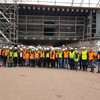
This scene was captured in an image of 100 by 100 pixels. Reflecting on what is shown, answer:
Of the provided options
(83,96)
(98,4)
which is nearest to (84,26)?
(98,4)

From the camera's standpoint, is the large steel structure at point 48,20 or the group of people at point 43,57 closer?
the group of people at point 43,57

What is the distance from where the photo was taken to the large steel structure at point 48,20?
14180 millimetres

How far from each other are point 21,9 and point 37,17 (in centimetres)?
226

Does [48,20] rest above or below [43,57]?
above

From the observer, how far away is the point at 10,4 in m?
13.8

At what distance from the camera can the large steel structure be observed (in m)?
14.2

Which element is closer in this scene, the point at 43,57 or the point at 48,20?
the point at 43,57

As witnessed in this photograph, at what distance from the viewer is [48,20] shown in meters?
16.0

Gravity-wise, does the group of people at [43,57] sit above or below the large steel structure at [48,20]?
below

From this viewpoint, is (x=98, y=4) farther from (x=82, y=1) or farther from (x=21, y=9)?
(x=21, y=9)

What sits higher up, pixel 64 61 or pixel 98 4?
pixel 98 4

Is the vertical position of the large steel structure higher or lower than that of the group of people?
higher

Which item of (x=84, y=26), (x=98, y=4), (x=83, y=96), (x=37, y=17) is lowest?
(x=83, y=96)

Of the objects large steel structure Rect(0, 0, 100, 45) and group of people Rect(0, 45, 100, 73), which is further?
large steel structure Rect(0, 0, 100, 45)
